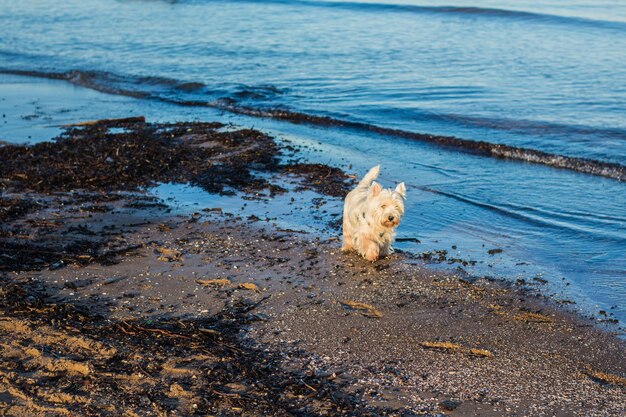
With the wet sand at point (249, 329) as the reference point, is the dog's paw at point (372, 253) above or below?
above

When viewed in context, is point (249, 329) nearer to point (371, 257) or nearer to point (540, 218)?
point (371, 257)

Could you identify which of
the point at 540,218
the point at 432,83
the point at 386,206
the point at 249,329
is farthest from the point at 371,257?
the point at 432,83

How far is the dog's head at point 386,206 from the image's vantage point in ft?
27.7

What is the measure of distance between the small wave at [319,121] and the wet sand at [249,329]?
20.4 feet

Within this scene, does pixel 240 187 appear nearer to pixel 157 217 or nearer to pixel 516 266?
pixel 157 217

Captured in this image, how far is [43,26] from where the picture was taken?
99.7 feet

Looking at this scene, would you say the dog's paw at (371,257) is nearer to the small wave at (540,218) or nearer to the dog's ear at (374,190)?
the dog's ear at (374,190)

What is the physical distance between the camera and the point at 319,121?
56.3 feet

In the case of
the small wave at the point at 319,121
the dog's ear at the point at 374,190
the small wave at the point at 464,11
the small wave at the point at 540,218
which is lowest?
the small wave at the point at 540,218

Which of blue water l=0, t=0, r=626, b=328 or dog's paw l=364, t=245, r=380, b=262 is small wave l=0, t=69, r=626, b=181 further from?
dog's paw l=364, t=245, r=380, b=262

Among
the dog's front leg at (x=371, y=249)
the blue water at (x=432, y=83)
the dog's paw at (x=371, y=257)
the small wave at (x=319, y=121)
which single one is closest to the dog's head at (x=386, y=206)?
the dog's front leg at (x=371, y=249)

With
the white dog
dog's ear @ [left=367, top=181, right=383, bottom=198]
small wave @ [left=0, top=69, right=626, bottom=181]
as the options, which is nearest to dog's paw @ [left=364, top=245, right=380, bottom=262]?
the white dog

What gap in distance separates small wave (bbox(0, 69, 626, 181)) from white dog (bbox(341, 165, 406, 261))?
237 inches

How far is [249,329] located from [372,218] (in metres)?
2.22
